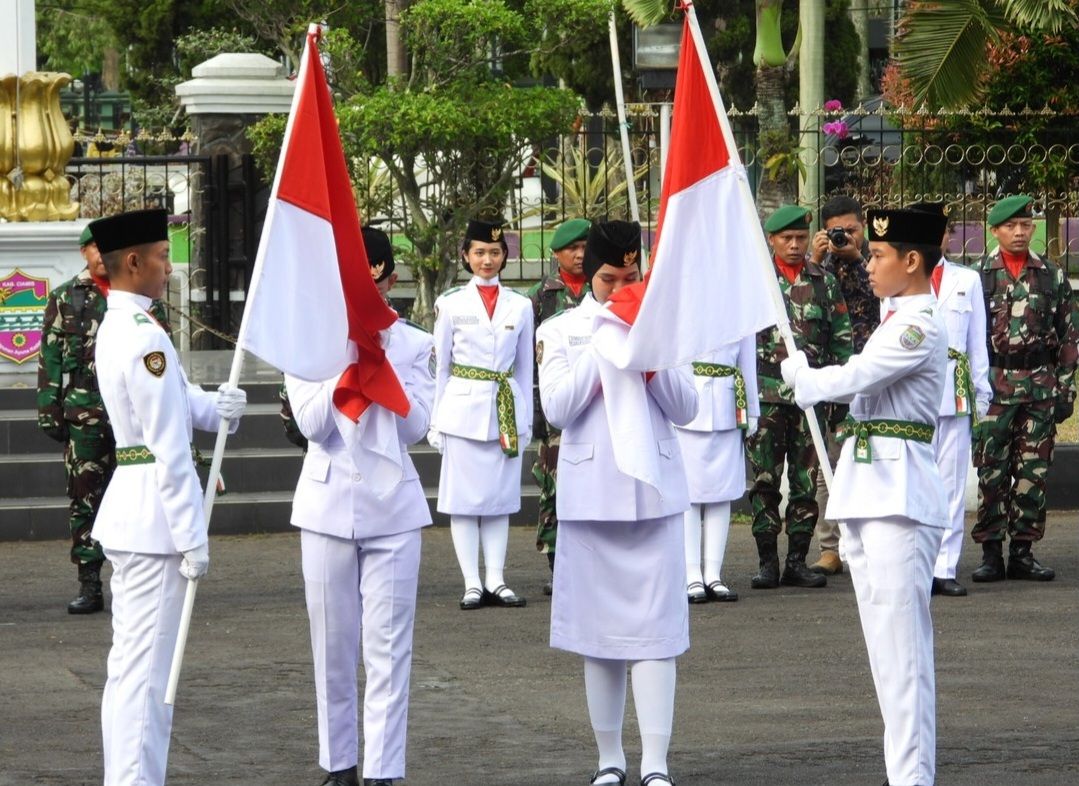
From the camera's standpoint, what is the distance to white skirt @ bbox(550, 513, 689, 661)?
6.70 m

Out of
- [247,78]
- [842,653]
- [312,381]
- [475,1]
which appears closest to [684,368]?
[312,381]

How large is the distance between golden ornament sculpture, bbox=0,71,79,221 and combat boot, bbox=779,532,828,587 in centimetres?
694

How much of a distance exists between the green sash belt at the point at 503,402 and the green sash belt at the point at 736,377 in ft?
3.24

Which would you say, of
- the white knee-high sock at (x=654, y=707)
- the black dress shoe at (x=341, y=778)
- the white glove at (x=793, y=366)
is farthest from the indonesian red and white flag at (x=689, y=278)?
the black dress shoe at (x=341, y=778)

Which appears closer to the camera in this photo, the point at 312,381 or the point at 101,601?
the point at 312,381

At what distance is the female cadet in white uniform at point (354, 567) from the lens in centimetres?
670

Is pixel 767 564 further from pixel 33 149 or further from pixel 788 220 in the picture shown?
pixel 33 149

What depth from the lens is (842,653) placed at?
919 centimetres

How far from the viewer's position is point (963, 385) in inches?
419

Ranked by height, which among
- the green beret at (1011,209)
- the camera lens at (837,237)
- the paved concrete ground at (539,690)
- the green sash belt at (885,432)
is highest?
the green beret at (1011,209)

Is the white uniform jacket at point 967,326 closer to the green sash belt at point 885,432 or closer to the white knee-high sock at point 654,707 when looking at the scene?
the green sash belt at point 885,432

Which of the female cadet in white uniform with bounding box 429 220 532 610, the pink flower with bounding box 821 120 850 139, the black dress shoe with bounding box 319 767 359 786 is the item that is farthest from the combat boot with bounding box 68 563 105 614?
the pink flower with bounding box 821 120 850 139

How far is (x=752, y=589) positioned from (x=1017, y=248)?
2.33 m

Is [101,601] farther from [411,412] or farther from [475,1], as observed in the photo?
[475,1]
